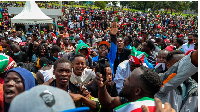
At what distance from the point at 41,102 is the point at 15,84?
3.28 ft

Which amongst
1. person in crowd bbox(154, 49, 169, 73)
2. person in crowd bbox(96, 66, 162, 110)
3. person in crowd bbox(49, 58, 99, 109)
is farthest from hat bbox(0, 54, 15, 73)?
person in crowd bbox(154, 49, 169, 73)

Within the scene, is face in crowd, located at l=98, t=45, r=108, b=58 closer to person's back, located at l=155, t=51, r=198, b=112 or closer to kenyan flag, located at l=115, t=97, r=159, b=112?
person's back, located at l=155, t=51, r=198, b=112

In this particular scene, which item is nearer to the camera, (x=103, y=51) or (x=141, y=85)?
(x=141, y=85)

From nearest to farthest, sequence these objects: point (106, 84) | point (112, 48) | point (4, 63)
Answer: point (4, 63) → point (106, 84) → point (112, 48)

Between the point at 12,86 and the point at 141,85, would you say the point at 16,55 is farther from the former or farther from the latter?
the point at 141,85

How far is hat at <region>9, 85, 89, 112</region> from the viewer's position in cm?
91

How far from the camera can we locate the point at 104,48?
4578 millimetres

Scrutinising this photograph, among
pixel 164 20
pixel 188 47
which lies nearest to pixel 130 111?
pixel 188 47

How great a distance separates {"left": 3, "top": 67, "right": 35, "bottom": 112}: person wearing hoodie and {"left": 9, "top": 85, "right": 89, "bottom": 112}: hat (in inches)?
Answer: 35.5

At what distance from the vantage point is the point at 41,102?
0.93m

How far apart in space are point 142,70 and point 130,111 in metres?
0.48

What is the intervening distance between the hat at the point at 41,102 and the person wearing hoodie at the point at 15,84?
0.90m

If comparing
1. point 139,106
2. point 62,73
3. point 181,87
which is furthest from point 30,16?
point 139,106

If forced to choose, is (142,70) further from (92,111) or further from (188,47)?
(188,47)
